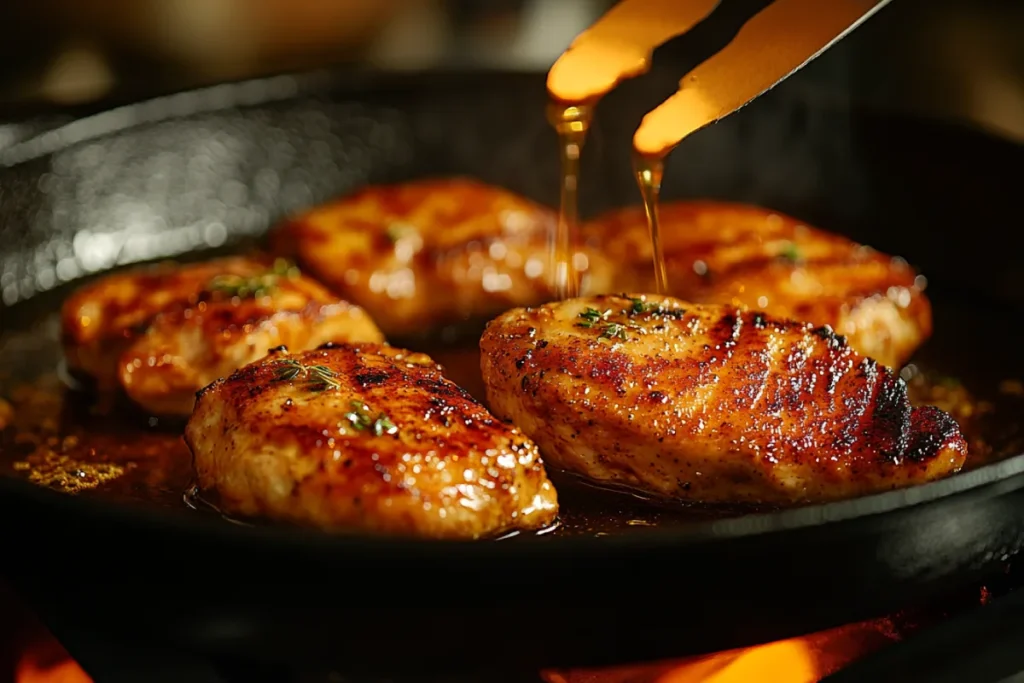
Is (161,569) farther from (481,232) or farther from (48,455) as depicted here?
(481,232)

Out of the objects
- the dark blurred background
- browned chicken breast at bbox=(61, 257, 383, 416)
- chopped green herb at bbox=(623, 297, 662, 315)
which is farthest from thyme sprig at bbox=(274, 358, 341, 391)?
the dark blurred background

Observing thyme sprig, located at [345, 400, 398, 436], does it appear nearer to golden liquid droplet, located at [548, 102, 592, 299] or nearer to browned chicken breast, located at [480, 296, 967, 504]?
browned chicken breast, located at [480, 296, 967, 504]

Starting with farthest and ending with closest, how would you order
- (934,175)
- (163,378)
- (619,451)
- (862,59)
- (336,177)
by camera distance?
(862,59) < (336,177) < (934,175) < (163,378) < (619,451)

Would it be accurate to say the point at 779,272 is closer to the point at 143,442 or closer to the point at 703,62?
the point at 703,62

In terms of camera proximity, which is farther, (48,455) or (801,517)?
(48,455)

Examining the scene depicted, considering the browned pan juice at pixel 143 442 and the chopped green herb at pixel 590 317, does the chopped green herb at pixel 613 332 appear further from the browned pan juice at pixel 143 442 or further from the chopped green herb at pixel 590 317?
the browned pan juice at pixel 143 442

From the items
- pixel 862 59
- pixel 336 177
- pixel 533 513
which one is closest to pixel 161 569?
pixel 533 513
